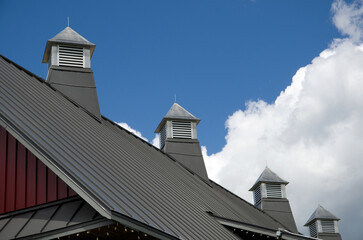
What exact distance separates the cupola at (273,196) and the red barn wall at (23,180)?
760 inches

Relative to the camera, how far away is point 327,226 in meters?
35.5

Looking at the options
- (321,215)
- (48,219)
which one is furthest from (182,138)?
(48,219)

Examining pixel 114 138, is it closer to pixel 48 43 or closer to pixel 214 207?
pixel 214 207

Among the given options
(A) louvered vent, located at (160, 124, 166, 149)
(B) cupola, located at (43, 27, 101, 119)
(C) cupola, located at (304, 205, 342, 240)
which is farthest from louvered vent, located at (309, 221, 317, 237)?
(B) cupola, located at (43, 27, 101, 119)

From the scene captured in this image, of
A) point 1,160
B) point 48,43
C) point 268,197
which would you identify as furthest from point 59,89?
point 268,197

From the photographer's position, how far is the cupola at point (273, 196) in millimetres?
29461

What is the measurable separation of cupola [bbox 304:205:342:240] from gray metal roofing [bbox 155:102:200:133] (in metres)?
13.3

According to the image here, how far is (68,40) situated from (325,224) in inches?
853

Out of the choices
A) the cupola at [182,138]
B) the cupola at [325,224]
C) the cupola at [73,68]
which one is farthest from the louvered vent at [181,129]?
the cupola at [325,224]

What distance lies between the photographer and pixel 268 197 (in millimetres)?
30109

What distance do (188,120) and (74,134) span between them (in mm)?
12838

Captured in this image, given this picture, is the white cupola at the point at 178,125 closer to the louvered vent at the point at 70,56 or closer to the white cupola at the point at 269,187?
the louvered vent at the point at 70,56

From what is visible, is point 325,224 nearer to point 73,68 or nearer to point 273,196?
point 273,196

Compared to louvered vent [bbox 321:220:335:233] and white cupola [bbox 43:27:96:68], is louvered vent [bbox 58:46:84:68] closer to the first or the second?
white cupola [bbox 43:27:96:68]
